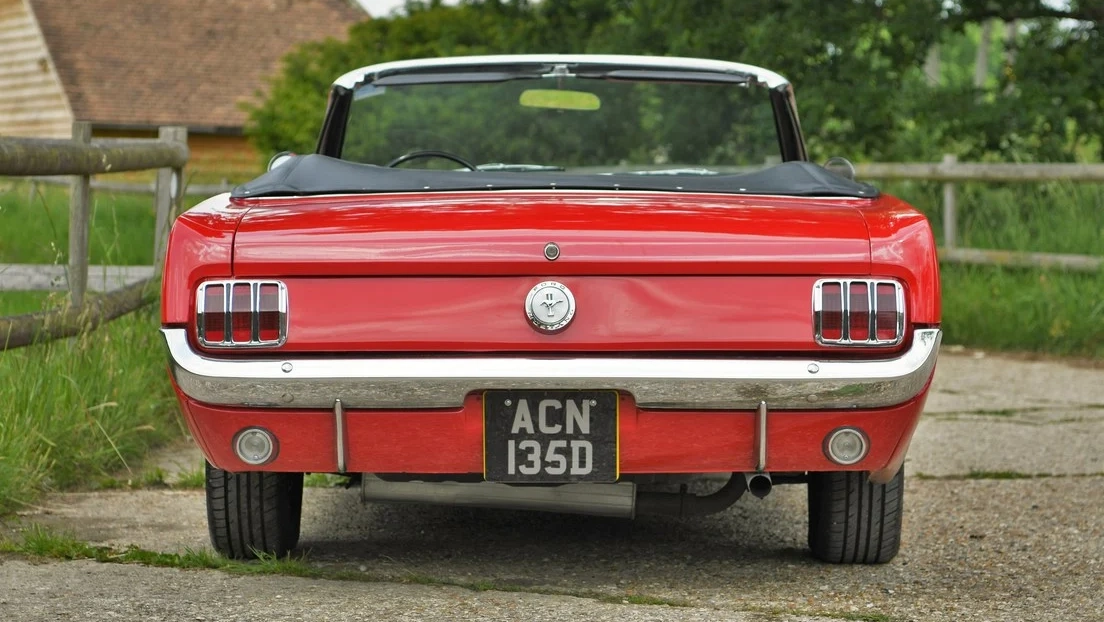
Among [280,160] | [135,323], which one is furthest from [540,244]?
[135,323]

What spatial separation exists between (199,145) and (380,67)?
99.5 feet

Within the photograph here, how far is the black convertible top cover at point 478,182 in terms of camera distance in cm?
417

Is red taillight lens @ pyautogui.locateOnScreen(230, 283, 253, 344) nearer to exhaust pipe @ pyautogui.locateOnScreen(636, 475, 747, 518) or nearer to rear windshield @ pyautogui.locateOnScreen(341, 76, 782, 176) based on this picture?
exhaust pipe @ pyautogui.locateOnScreen(636, 475, 747, 518)

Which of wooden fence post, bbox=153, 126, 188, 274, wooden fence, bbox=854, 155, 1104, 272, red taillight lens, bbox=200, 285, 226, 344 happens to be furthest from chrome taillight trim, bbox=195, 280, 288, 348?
wooden fence, bbox=854, 155, 1104, 272

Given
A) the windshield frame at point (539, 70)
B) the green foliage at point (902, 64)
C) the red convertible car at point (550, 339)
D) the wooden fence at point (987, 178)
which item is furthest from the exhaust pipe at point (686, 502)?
the green foliage at point (902, 64)

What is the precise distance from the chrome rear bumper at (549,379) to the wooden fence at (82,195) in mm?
2040

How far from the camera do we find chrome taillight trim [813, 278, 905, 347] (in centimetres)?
359

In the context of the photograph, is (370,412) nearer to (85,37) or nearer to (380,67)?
(380,67)

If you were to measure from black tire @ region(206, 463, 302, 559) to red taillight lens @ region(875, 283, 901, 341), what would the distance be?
165cm

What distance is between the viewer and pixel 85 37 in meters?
35.0

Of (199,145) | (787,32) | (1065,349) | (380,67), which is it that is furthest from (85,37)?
(380,67)

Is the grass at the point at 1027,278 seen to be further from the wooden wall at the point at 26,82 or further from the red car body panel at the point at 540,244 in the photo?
the wooden wall at the point at 26,82

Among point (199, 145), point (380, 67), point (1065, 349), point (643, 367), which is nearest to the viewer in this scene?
point (643, 367)

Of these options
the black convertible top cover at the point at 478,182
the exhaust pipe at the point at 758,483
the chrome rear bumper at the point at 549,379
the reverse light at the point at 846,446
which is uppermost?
the black convertible top cover at the point at 478,182
